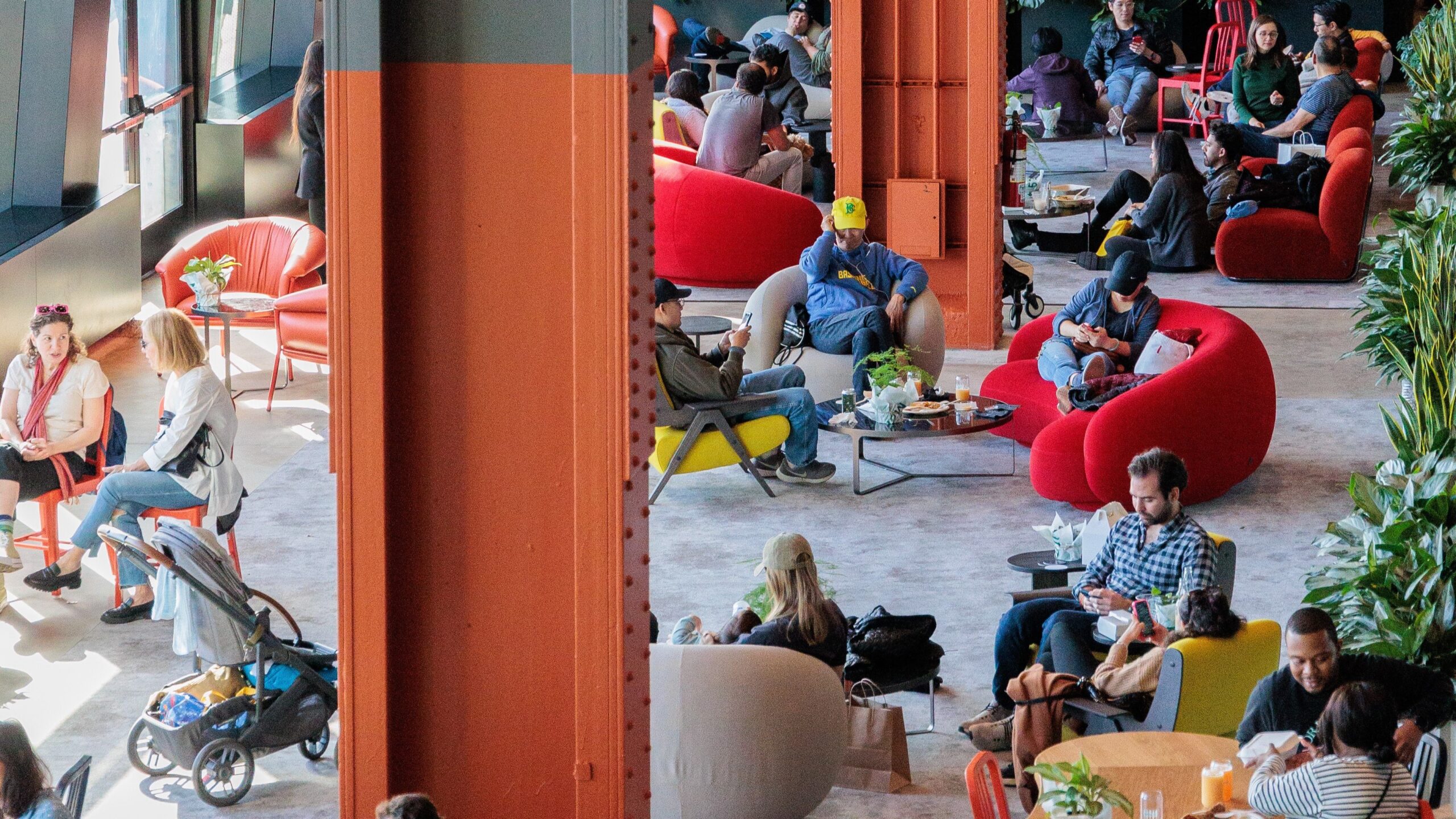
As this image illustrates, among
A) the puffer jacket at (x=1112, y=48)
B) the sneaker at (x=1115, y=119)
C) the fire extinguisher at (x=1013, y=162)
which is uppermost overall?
the puffer jacket at (x=1112, y=48)

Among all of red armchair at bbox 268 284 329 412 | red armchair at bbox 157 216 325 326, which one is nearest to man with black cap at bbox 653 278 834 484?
red armchair at bbox 268 284 329 412

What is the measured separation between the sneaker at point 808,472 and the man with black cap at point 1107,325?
1240 mm

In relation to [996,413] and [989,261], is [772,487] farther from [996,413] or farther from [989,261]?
[989,261]

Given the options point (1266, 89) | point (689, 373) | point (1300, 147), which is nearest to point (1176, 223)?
point (1300, 147)

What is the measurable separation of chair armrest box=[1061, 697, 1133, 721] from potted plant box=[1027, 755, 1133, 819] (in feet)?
3.16

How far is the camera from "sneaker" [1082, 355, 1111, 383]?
28.3 ft

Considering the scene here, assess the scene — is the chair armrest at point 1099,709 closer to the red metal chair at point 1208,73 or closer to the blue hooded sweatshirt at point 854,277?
the blue hooded sweatshirt at point 854,277

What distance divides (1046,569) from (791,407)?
87.7 inches

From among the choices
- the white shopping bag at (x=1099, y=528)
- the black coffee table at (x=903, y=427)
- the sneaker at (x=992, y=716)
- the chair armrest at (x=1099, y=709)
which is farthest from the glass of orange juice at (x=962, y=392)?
the chair armrest at (x=1099, y=709)

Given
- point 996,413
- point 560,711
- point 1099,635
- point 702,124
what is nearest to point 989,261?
point 996,413

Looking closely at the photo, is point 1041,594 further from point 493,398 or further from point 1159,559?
point 493,398

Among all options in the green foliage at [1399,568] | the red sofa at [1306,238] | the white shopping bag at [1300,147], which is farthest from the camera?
the white shopping bag at [1300,147]

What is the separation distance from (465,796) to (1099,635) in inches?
118

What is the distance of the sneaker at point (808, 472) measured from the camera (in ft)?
29.0
